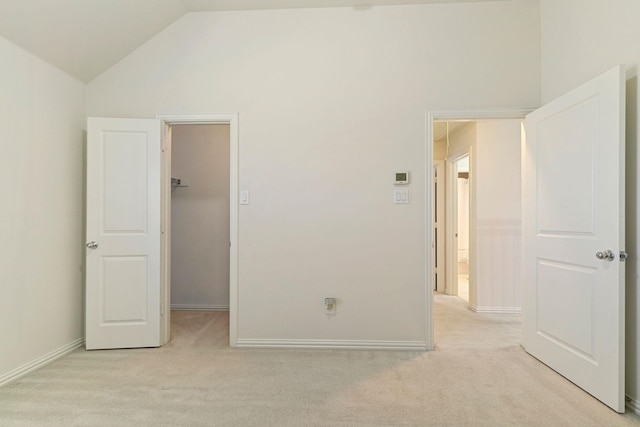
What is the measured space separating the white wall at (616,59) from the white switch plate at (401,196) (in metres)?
1.35

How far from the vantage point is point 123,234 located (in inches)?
114

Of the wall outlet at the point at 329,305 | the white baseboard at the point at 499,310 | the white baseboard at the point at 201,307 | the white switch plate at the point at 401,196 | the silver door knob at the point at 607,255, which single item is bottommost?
the white baseboard at the point at 201,307

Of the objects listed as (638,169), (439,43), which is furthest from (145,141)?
(638,169)

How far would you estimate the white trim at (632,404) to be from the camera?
6.35 feet

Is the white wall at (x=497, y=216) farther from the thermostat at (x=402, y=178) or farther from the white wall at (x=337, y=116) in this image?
the thermostat at (x=402, y=178)

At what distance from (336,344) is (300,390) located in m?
Answer: 0.78

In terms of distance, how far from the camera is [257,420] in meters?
1.85

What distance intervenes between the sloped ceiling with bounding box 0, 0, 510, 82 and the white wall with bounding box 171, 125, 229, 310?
1.49 m

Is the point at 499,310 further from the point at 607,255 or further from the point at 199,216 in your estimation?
the point at 199,216

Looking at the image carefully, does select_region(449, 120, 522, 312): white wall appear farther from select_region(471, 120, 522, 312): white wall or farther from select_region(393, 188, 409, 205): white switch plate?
select_region(393, 188, 409, 205): white switch plate

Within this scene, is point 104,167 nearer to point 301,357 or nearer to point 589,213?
point 301,357

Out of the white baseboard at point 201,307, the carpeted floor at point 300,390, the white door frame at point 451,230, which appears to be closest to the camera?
the carpeted floor at point 300,390

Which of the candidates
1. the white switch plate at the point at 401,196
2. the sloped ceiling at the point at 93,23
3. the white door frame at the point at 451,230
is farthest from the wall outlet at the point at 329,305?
the white door frame at the point at 451,230

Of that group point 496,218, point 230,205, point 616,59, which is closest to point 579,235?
point 616,59
